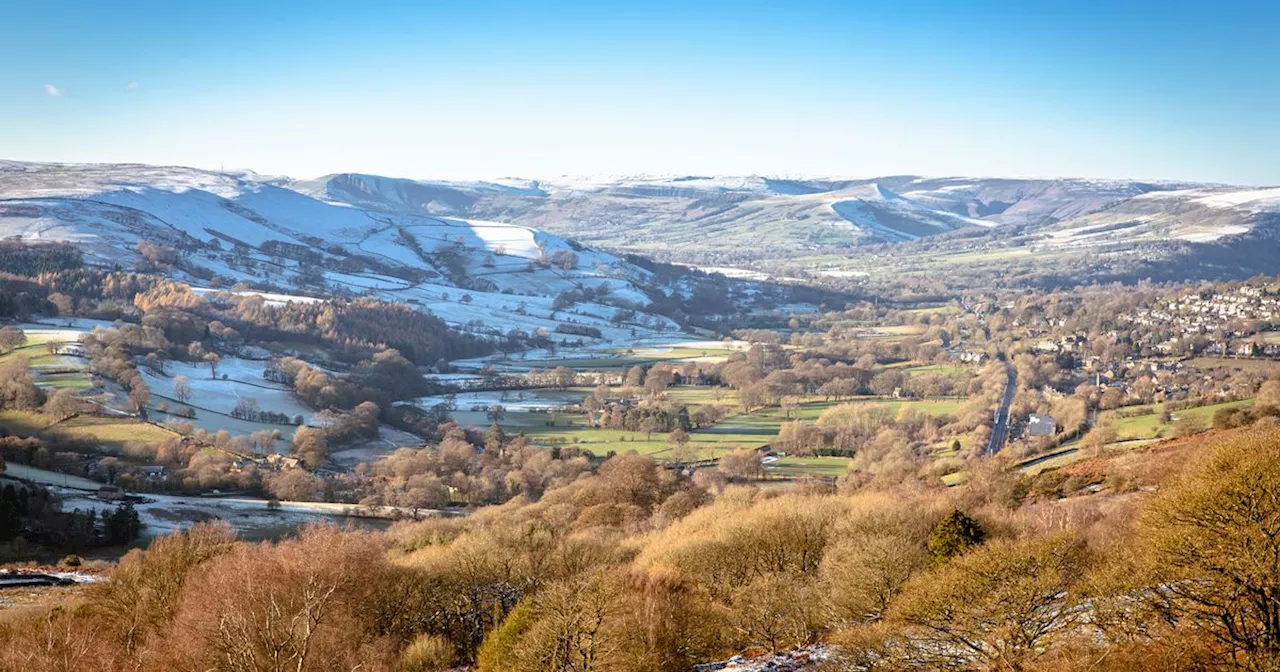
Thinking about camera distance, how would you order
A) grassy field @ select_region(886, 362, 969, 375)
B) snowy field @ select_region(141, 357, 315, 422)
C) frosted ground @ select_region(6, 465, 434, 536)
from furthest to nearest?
grassy field @ select_region(886, 362, 969, 375)
snowy field @ select_region(141, 357, 315, 422)
frosted ground @ select_region(6, 465, 434, 536)

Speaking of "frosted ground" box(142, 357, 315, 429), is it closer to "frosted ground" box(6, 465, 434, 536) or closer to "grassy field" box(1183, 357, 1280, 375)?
"frosted ground" box(6, 465, 434, 536)

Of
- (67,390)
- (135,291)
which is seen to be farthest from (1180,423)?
(135,291)

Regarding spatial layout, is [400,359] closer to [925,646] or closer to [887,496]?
[887,496]

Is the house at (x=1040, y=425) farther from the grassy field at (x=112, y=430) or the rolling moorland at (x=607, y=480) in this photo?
the grassy field at (x=112, y=430)

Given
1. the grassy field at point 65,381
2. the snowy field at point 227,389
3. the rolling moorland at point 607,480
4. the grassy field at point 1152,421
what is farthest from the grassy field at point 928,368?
the grassy field at point 65,381

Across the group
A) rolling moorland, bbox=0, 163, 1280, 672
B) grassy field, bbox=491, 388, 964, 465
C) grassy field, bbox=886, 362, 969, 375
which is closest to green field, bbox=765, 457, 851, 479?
grassy field, bbox=491, 388, 964, 465

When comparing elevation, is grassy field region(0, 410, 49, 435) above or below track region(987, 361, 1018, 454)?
above

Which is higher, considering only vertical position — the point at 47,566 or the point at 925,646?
the point at 925,646
